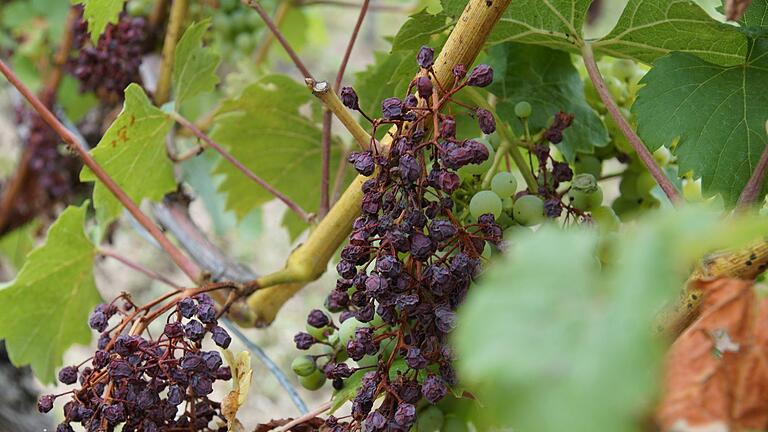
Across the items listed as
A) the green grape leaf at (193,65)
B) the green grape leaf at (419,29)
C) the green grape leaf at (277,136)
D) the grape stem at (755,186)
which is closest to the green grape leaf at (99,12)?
the green grape leaf at (193,65)

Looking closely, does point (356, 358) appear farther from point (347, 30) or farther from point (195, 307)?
point (347, 30)

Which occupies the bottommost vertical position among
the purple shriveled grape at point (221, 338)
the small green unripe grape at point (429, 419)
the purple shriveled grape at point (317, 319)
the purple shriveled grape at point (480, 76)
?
the small green unripe grape at point (429, 419)

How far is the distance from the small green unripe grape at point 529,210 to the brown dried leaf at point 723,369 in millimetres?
309

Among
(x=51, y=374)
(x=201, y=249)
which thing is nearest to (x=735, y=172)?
(x=201, y=249)

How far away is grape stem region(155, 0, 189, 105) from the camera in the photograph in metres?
1.24

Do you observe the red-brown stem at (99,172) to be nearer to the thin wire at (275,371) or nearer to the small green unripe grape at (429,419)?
the thin wire at (275,371)

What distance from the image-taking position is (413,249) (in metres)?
0.59

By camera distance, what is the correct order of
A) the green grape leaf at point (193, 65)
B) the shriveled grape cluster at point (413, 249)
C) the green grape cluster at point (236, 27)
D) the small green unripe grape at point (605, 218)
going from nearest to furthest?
the shriveled grape cluster at point (413, 249) → the small green unripe grape at point (605, 218) → the green grape leaf at point (193, 65) → the green grape cluster at point (236, 27)

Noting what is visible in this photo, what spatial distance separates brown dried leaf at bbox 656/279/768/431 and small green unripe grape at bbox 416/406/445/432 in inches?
14.4

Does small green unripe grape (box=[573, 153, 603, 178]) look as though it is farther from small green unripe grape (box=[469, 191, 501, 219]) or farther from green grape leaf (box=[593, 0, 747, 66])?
small green unripe grape (box=[469, 191, 501, 219])

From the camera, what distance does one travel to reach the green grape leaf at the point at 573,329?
26 centimetres

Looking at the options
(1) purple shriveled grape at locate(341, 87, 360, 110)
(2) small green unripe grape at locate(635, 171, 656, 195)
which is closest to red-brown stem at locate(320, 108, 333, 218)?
(1) purple shriveled grape at locate(341, 87, 360, 110)

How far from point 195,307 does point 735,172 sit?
1.66ft

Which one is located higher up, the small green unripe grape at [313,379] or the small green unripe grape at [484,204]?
the small green unripe grape at [484,204]
